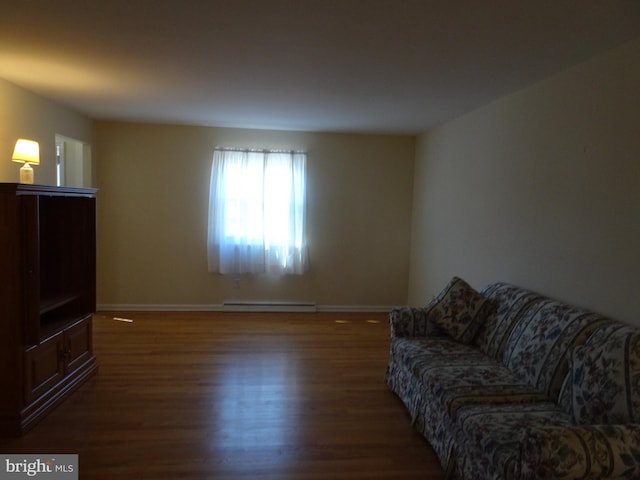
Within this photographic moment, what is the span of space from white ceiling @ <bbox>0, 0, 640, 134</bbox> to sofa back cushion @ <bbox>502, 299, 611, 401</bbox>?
152 centimetres

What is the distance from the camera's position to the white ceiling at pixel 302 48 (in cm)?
200

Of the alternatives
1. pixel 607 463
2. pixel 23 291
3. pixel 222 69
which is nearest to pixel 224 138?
pixel 222 69

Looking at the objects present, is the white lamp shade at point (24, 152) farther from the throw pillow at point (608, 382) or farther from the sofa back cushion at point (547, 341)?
the throw pillow at point (608, 382)

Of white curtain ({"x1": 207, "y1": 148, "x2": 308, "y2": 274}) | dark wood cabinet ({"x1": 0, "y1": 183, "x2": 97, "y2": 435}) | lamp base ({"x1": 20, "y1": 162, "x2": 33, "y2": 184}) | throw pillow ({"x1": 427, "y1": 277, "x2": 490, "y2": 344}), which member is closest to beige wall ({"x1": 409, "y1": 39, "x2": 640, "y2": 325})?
throw pillow ({"x1": 427, "y1": 277, "x2": 490, "y2": 344})

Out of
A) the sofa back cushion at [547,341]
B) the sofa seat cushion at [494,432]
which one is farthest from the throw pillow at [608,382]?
the sofa back cushion at [547,341]

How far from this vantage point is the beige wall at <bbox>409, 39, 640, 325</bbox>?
2.33 m

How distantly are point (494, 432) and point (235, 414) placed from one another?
170 cm

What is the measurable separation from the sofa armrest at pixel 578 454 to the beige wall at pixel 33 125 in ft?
12.9

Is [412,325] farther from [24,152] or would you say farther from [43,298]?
[24,152]

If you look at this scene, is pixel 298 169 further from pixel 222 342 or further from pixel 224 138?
pixel 222 342

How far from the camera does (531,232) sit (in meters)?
3.13

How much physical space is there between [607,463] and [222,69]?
9.70 ft

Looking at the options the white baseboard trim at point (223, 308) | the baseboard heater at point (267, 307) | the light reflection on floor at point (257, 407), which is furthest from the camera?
the baseboard heater at point (267, 307)

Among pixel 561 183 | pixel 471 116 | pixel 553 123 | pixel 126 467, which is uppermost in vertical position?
pixel 471 116
